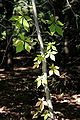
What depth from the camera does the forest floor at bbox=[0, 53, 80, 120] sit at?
26.2ft

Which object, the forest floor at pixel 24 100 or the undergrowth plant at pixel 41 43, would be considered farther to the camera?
the forest floor at pixel 24 100

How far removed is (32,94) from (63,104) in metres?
1.77

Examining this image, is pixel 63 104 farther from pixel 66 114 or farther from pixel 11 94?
pixel 11 94

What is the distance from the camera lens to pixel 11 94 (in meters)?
10.2

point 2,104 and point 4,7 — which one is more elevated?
point 4,7

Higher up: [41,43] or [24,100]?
[41,43]

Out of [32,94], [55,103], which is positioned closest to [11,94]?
[32,94]

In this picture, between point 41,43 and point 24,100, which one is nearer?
point 41,43

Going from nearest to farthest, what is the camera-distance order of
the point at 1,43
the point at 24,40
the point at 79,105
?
the point at 24,40 < the point at 79,105 < the point at 1,43

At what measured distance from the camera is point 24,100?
949cm

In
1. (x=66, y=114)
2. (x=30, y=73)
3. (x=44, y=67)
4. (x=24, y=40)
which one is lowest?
(x=66, y=114)

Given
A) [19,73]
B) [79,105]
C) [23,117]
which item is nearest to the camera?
[23,117]

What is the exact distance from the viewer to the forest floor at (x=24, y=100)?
26.2ft

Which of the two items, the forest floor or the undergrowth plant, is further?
the forest floor
